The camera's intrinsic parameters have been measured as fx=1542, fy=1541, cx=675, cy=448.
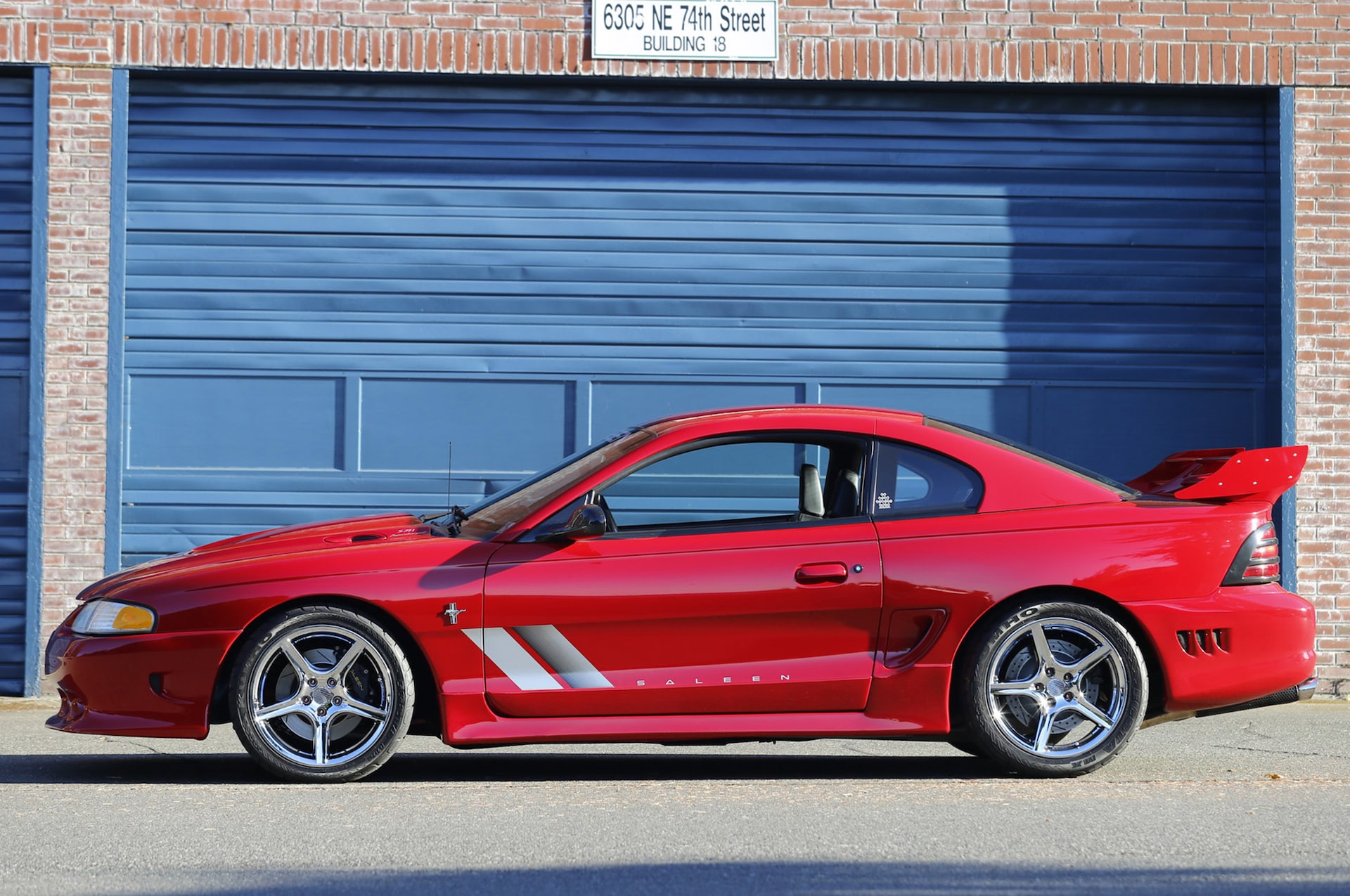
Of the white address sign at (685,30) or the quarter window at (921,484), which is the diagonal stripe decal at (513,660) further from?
the white address sign at (685,30)

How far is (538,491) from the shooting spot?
6.24m

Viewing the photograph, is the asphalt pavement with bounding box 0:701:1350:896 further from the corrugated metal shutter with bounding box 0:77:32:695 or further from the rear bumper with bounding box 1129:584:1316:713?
the corrugated metal shutter with bounding box 0:77:32:695

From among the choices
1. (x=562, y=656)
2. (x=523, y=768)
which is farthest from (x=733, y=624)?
(x=523, y=768)

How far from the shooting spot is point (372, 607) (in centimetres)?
581

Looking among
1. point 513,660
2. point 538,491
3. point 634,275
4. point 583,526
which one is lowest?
point 513,660

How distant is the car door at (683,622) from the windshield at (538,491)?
16 cm

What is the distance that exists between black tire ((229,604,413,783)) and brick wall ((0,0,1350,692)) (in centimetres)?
437

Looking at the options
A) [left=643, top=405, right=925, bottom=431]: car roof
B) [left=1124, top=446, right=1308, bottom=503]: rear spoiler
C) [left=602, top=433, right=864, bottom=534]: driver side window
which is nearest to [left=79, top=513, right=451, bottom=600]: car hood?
[left=643, top=405, right=925, bottom=431]: car roof

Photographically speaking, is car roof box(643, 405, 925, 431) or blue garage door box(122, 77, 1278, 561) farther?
blue garage door box(122, 77, 1278, 561)

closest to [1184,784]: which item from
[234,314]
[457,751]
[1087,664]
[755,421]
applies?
[1087,664]

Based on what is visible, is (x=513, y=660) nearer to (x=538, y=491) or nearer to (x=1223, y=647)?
(x=538, y=491)

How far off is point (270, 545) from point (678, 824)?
81.0 inches

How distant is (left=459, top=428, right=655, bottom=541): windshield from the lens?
606cm

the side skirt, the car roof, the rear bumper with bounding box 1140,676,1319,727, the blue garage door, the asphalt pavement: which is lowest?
the asphalt pavement
